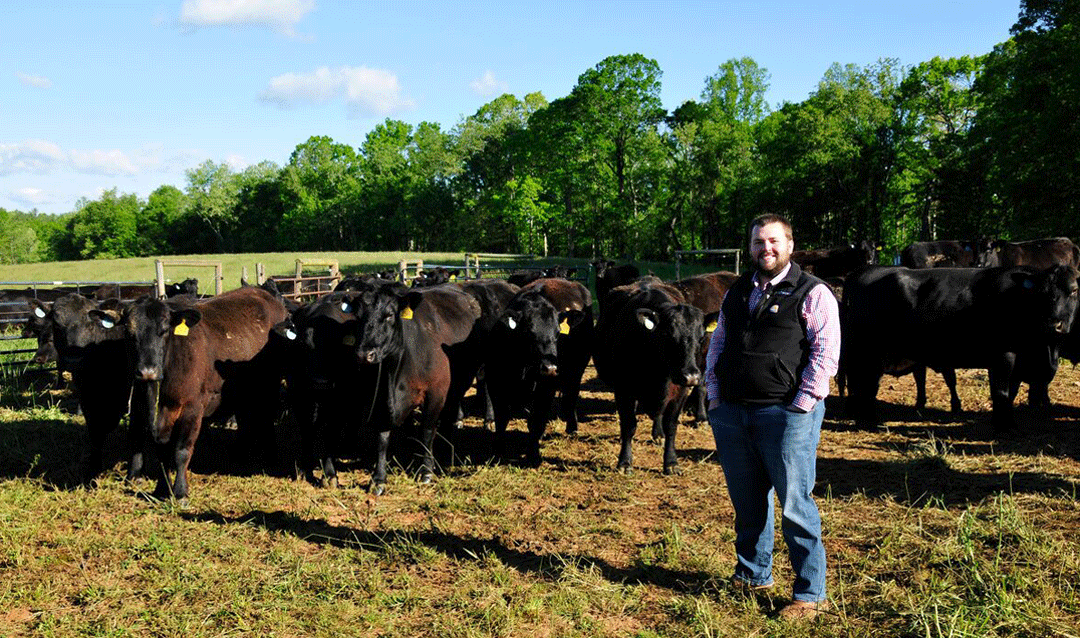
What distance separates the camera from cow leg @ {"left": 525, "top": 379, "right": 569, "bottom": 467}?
7.77 m

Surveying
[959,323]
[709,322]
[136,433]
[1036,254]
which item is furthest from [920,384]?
[136,433]

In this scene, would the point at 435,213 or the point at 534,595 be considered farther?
the point at 435,213

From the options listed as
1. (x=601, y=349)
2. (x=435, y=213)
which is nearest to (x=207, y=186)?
(x=435, y=213)

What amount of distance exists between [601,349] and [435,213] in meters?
63.6

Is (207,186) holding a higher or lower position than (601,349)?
higher

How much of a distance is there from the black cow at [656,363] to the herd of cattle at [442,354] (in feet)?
0.07

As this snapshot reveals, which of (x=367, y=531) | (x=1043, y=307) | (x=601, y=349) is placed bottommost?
(x=367, y=531)

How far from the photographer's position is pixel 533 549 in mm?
5441

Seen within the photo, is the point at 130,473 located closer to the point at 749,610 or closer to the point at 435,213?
the point at 749,610

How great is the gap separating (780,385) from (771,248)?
0.75m

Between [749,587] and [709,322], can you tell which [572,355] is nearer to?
[709,322]

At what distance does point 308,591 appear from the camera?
4730 mm

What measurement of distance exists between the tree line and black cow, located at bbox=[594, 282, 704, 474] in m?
24.3

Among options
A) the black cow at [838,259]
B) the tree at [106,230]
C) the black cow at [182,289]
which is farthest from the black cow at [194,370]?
the tree at [106,230]
